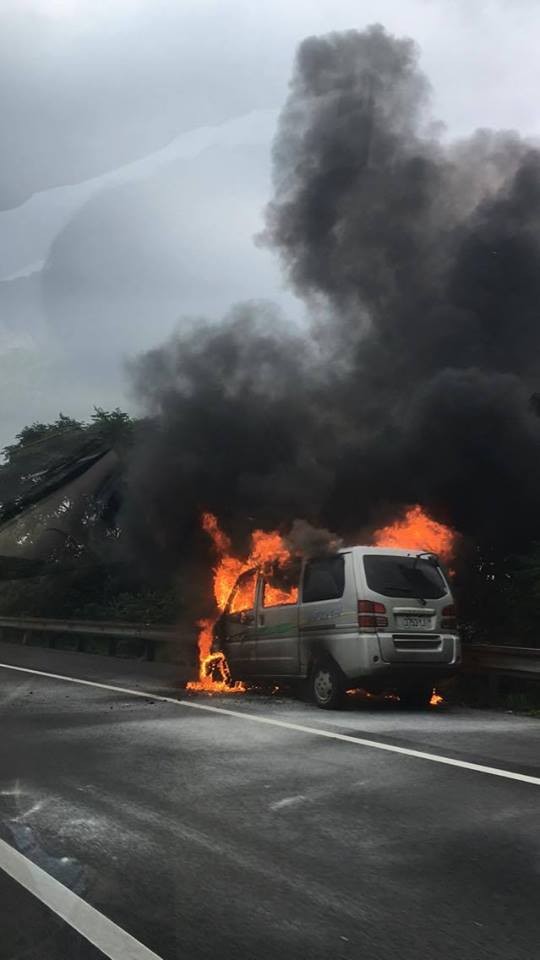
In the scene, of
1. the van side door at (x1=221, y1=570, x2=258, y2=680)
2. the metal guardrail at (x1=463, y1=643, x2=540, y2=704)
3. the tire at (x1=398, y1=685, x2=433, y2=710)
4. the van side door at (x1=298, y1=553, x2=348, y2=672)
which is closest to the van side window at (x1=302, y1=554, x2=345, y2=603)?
the van side door at (x1=298, y1=553, x2=348, y2=672)

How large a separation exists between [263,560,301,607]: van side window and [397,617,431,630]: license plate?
1468mm

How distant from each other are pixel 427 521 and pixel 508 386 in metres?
3.43

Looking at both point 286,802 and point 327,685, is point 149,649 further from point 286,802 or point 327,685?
point 286,802

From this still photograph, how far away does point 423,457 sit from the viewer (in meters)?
15.2

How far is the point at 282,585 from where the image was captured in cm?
1119

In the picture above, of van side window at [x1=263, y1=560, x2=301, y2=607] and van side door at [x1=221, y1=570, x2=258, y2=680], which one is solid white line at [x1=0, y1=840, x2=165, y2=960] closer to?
van side window at [x1=263, y1=560, x2=301, y2=607]

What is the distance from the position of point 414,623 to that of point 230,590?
12.8 ft

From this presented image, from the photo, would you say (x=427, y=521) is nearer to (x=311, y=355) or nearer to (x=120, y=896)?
(x=311, y=355)

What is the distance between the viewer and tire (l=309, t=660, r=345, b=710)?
9.91 metres

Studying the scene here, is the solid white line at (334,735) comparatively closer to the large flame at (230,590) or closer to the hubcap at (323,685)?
the hubcap at (323,685)

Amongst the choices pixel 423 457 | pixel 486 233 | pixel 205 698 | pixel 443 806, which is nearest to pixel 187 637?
pixel 205 698

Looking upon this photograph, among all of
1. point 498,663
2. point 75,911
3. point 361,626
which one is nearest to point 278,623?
point 361,626

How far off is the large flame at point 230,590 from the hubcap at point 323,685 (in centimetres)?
101

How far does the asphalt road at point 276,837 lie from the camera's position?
3566 millimetres
